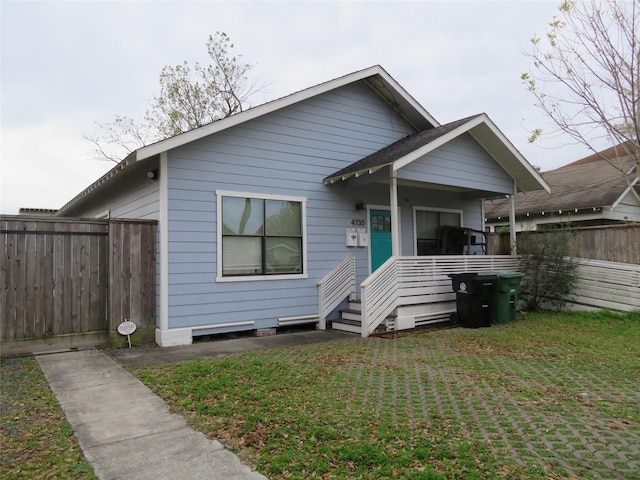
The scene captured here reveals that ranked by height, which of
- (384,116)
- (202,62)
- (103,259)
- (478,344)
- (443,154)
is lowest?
(478,344)

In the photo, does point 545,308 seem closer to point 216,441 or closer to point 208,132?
point 208,132

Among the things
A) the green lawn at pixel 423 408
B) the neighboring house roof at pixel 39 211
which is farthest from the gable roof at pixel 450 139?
the neighboring house roof at pixel 39 211

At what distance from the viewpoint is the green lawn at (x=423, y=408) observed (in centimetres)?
302

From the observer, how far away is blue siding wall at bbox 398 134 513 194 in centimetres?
913

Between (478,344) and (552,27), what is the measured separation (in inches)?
211

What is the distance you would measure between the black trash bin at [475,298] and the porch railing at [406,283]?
0.50m

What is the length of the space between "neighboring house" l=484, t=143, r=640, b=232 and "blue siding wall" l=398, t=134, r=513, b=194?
3.56m

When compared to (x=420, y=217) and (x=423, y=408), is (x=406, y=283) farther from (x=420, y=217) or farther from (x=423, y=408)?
(x=423, y=408)

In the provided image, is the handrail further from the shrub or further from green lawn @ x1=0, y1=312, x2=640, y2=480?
the shrub

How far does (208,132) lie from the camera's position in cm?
779

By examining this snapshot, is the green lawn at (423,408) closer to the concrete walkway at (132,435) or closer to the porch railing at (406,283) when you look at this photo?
the concrete walkway at (132,435)

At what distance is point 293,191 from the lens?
359 inches

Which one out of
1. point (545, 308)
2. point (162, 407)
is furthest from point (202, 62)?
point (162, 407)

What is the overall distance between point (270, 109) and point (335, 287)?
4020 mm
